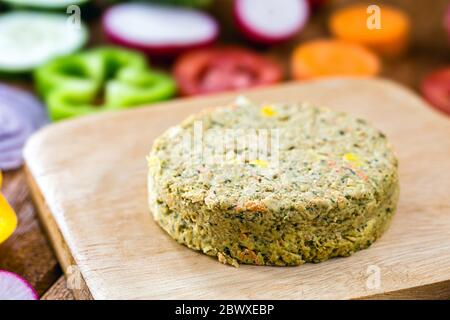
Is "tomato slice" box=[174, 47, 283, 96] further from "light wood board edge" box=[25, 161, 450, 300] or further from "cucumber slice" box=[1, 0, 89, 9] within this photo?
"light wood board edge" box=[25, 161, 450, 300]

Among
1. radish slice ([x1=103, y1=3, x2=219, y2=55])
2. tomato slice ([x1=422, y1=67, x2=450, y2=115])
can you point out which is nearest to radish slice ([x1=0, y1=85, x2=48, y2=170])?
radish slice ([x1=103, y1=3, x2=219, y2=55])

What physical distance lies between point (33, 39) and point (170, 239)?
262 centimetres

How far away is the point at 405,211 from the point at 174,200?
1083 millimetres

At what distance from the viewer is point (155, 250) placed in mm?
3250

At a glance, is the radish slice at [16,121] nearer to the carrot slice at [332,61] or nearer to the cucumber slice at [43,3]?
the cucumber slice at [43,3]

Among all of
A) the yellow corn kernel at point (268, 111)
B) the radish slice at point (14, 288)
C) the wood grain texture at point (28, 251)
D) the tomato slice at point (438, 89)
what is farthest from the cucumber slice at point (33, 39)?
the tomato slice at point (438, 89)

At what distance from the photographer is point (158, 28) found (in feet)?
18.0

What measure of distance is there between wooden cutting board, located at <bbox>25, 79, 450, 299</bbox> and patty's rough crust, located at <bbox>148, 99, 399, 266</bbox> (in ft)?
0.27

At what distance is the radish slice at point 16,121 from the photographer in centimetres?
420

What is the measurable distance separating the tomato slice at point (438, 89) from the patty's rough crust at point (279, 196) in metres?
1.46

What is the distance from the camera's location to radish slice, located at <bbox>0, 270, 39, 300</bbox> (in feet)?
10.3

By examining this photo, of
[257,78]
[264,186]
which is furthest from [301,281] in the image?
[257,78]

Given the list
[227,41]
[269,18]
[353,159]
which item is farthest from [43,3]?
[353,159]

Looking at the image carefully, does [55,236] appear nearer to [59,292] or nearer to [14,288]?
[59,292]
